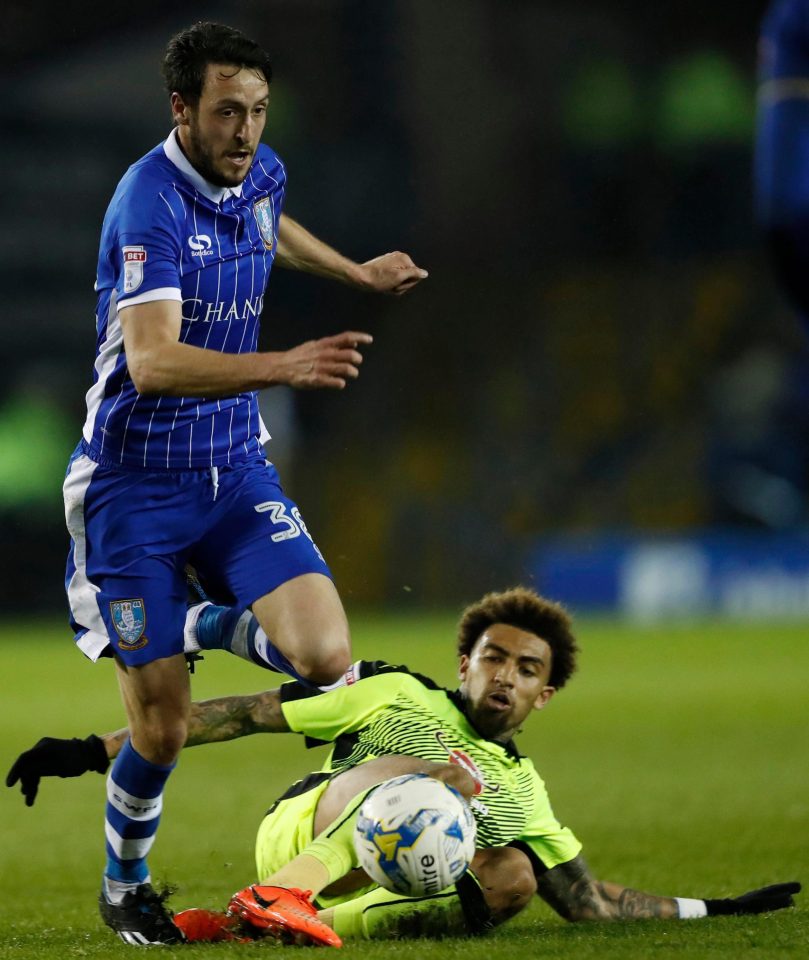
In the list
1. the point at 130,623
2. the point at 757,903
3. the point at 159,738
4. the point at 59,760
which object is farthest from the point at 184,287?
the point at 757,903

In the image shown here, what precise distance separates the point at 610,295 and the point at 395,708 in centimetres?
1950

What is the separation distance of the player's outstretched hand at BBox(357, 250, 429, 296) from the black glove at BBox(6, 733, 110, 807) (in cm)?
146

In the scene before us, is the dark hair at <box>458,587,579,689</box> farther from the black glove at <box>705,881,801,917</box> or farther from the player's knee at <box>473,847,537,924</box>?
the black glove at <box>705,881,801,917</box>

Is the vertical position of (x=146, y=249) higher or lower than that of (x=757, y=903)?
higher

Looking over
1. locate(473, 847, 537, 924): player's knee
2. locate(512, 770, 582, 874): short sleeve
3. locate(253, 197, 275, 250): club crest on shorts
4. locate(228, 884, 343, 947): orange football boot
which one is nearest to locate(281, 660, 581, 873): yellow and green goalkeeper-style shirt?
locate(512, 770, 582, 874): short sleeve

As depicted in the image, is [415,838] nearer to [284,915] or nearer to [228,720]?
[284,915]

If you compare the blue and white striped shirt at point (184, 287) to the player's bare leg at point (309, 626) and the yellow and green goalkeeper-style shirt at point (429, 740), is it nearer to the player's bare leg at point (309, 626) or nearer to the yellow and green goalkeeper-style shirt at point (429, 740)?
the player's bare leg at point (309, 626)

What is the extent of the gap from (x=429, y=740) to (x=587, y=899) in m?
0.58

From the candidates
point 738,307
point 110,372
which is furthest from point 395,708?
point 738,307

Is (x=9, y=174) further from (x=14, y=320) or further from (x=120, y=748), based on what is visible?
(x=120, y=748)

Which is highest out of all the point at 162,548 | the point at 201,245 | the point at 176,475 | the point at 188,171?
the point at 188,171

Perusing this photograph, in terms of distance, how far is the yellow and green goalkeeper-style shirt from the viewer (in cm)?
417

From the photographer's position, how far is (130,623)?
13.6 feet

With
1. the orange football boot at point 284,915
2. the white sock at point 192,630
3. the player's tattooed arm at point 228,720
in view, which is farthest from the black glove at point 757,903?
the white sock at point 192,630
